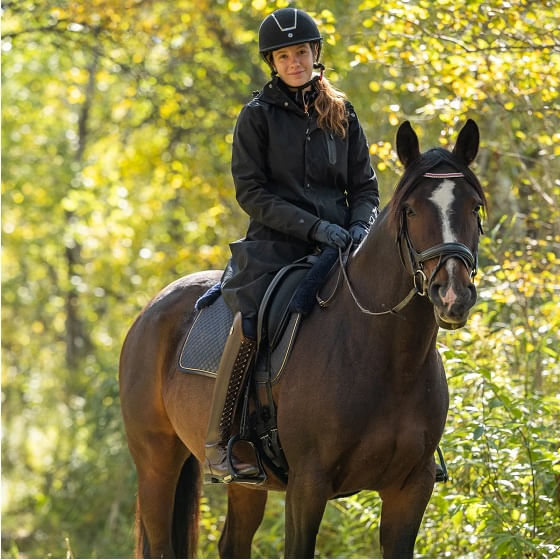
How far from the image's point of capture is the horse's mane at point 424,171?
466 cm

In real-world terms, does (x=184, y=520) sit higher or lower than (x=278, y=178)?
lower

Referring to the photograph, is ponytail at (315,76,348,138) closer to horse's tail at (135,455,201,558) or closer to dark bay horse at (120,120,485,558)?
dark bay horse at (120,120,485,558)

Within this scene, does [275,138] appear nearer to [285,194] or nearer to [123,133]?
[285,194]

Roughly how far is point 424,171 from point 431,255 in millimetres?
415


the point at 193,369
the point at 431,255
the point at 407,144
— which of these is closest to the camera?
the point at 431,255

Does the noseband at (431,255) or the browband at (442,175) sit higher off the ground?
the browband at (442,175)

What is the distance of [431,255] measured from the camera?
4457 millimetres

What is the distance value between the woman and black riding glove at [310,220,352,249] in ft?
0.16

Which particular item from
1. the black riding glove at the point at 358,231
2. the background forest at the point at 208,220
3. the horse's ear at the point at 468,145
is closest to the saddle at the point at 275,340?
the black riding glove at the point at 358,231

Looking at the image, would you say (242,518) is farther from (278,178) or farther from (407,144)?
(407,144)

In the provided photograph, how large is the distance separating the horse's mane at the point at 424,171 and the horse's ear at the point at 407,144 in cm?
4

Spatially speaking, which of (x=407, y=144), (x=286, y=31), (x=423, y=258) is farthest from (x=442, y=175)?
(x=286, y=31)

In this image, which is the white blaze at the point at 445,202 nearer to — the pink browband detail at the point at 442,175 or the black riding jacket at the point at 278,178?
the pink browband detail at the point at 442,175

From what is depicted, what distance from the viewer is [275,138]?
219 inches
